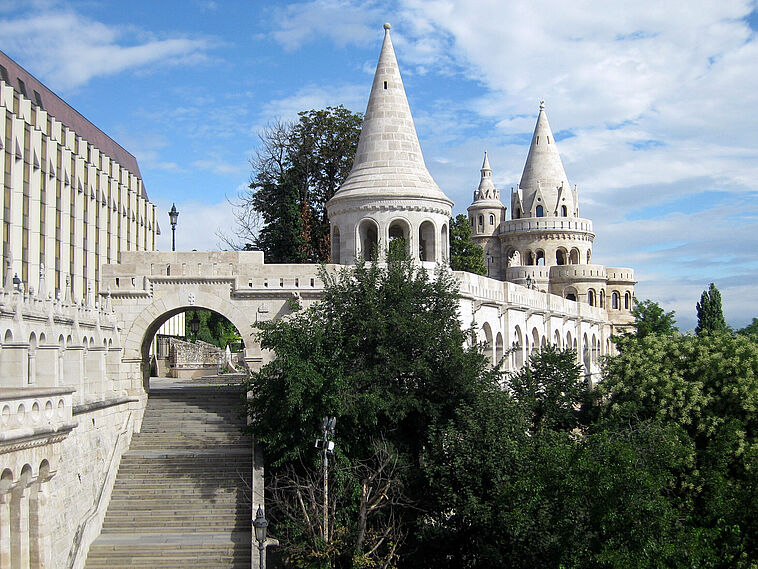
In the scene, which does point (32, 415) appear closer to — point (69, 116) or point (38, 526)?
point (38, 526)

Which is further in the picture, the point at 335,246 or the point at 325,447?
the point at 335,246

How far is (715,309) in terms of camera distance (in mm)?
54969

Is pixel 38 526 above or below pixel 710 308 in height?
below

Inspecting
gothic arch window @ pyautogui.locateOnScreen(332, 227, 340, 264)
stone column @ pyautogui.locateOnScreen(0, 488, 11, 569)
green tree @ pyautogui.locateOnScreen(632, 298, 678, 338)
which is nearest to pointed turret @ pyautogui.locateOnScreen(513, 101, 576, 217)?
green tree @ pyautogui.locateOnScreen(632, 298, 678, 338)

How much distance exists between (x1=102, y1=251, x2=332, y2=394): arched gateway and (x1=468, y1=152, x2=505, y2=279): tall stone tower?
3710cm

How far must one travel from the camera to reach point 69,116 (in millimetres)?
49219

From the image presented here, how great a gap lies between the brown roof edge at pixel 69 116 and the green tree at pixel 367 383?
2494cm

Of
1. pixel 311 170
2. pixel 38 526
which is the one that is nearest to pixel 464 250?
pixel 311 170

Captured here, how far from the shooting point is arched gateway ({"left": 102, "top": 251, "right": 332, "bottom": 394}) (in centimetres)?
2491

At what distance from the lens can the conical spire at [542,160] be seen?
59219 millimetres

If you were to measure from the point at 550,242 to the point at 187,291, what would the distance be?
3732 cm

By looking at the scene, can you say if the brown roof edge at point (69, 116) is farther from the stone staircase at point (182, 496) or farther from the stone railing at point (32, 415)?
the stone railing at point (32, 415)

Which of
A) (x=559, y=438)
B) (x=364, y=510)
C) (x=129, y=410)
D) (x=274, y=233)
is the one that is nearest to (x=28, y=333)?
(x=129, y=410)

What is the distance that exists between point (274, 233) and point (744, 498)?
24864mm
